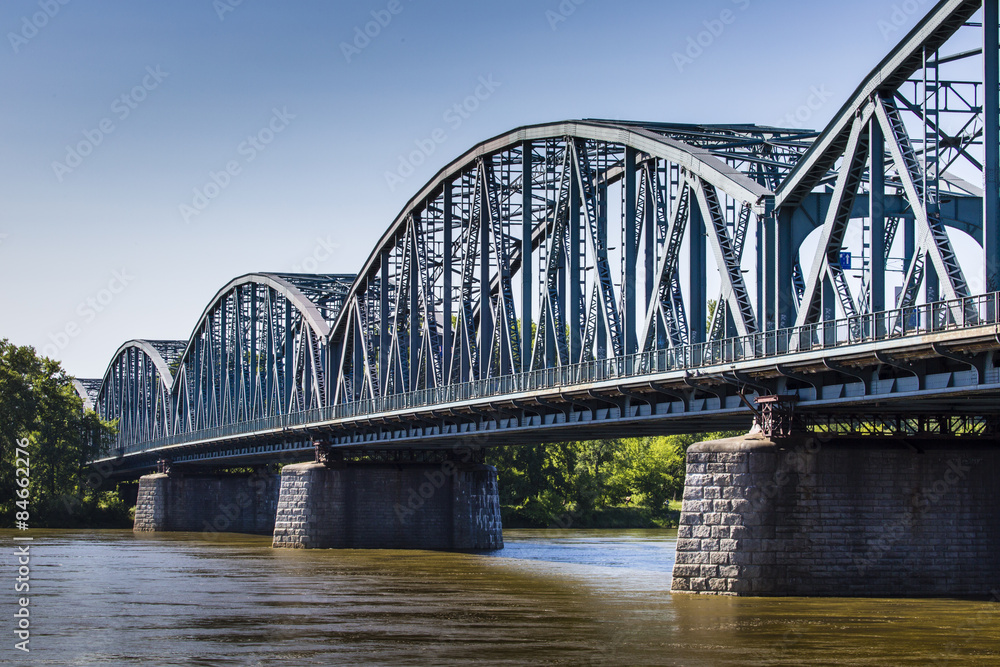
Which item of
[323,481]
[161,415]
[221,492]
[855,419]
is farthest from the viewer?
[161,415]

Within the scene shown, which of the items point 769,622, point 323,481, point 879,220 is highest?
point 879,220

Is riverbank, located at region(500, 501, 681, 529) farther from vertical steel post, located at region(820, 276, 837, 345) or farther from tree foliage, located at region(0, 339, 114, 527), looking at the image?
vertical steel post, located at region(820, 276, 837, 345)

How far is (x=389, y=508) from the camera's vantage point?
72188mm

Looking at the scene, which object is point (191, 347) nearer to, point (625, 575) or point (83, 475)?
point (83, 475)

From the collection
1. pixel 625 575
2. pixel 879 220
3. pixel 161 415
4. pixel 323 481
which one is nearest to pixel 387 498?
pixel 323 481

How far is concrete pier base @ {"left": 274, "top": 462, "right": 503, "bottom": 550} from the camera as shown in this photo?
2820 inches

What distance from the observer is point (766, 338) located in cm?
4078

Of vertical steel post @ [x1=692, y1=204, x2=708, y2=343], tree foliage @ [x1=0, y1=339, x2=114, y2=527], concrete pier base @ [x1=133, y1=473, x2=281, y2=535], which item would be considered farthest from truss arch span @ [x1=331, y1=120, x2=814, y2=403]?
tree foliage @ [x1=0, y1=339, x2=114, y2=527]

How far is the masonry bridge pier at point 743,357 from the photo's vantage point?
36.0 meters

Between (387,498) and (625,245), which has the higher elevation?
(625,245)

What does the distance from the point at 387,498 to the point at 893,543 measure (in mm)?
38068

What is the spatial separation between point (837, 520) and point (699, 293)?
12.2 m

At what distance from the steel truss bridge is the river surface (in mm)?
5644

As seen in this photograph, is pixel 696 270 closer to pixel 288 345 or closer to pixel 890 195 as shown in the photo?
pixel 890 195
